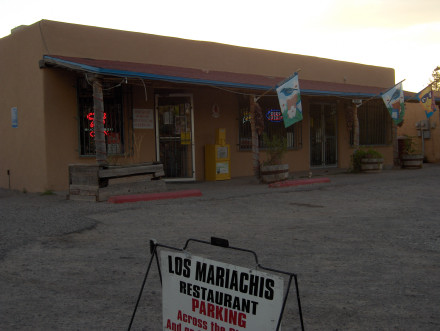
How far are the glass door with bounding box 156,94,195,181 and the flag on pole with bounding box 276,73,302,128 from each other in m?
2.95

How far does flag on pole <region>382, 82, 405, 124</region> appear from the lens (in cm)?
1614

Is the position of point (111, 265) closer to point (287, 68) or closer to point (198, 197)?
point (198, 197)

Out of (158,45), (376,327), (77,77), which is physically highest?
(158,45)

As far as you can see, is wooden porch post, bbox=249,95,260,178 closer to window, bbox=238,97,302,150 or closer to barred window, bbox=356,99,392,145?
window, bbox=238,97,302,150

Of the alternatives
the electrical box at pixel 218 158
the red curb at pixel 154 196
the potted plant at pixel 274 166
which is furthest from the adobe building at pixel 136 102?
the potted plant at pixel 274 166

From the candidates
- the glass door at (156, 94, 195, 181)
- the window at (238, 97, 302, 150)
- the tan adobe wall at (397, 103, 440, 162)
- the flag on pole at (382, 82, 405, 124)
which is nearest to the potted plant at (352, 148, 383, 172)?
the flag on pole at (382, 82, 405, 124)

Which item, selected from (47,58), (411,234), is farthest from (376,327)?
(47,58)

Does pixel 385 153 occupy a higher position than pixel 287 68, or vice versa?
pixel 287 68

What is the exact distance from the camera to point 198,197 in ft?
35.3

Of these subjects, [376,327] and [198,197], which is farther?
[198,197]

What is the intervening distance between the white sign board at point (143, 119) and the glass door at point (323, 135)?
21.6ft

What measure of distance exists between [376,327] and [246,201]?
6706 millimetres

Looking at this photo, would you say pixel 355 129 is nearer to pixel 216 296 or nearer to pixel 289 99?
pixel 289 99

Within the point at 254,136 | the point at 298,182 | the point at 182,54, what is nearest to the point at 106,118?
the point at 182,54
